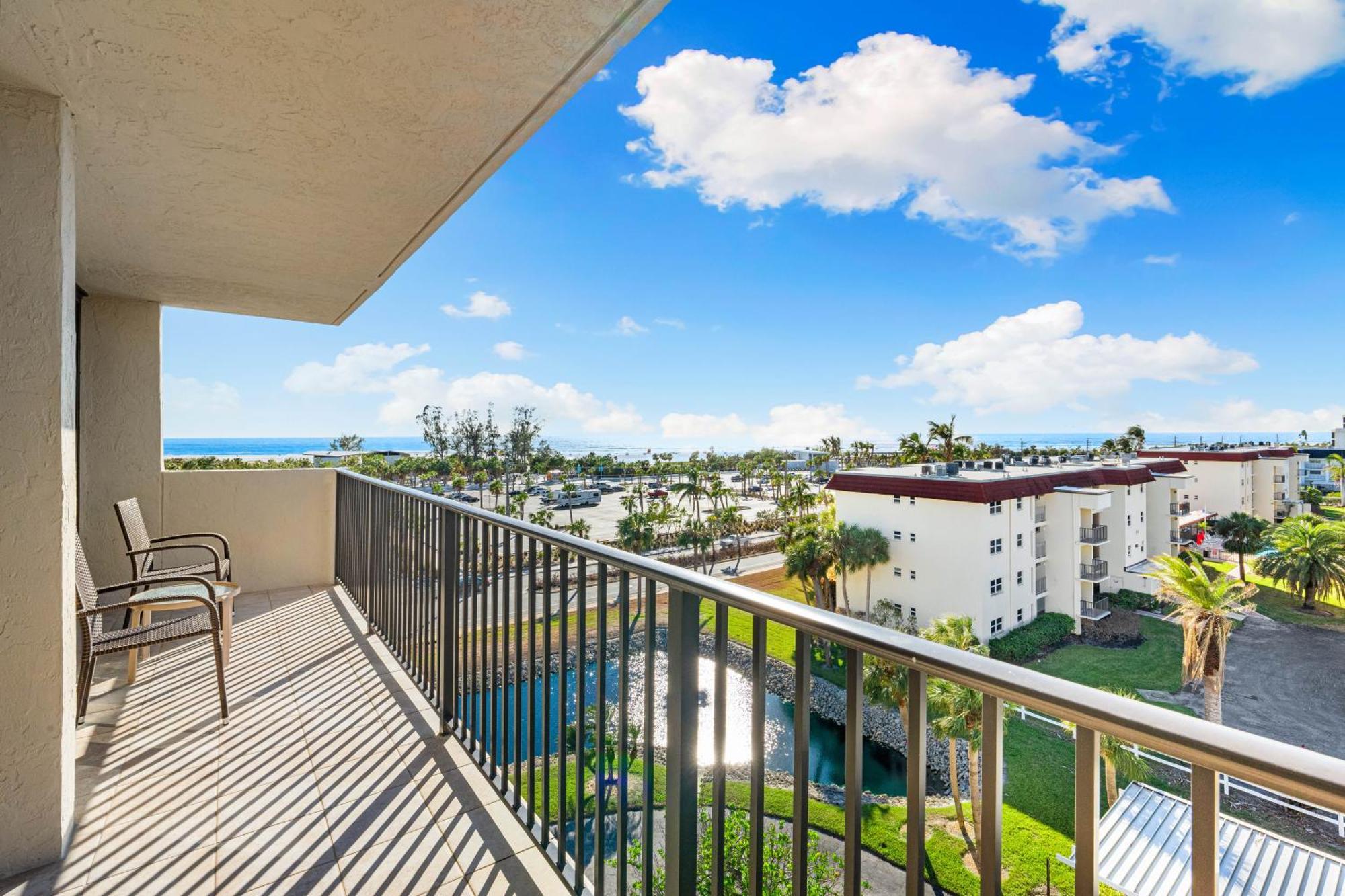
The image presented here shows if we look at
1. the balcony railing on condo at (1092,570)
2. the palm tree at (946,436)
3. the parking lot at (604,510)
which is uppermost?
the palm tree at (946,436)

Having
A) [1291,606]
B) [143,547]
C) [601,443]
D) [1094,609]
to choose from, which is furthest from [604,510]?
[601,443]

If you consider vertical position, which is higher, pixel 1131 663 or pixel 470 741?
pixel 470 741

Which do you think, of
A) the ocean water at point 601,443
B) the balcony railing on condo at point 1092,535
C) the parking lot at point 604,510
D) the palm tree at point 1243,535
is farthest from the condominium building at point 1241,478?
the parking lot at point 604,510

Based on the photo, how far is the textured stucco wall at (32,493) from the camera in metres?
1.66

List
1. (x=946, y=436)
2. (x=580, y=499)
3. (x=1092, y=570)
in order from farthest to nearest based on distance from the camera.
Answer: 1. (x=580, y=499)
2. (x=946, y=436)
3. (x=1092, y=570)

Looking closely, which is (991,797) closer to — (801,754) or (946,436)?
(801,754)

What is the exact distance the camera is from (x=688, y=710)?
120cm

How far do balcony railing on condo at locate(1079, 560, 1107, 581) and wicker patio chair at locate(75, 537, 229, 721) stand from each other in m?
28.9

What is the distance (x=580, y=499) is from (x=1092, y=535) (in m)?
31.3

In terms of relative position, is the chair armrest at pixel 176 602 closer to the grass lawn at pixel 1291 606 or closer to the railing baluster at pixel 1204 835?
the railing baluster at pixel 1204 835

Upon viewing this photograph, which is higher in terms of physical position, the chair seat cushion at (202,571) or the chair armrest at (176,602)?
the chair armrest at (176,602)

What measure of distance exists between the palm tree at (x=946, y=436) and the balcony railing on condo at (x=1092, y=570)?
10623 millimetres

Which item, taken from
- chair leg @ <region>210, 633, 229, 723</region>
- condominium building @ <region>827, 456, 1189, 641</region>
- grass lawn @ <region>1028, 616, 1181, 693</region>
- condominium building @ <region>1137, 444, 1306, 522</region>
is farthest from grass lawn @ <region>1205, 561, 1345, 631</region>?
chair leg @ <region>210, 633, 229, 723</region>

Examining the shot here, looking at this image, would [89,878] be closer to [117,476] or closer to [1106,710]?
[1106,710]
